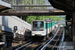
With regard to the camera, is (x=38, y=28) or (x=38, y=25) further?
(x=38, y=25)

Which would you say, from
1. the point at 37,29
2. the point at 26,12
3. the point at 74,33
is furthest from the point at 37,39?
the point at 74,33

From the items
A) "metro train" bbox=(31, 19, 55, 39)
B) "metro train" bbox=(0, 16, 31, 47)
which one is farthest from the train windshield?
"metro train" bbox=(0, 16, 31, 47)

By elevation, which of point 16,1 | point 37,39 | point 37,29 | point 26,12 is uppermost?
point 16,1

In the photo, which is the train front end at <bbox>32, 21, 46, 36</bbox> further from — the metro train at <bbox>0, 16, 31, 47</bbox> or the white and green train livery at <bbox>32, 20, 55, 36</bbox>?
the metro train at <bbox>0, 16, 31, 47</bbox>

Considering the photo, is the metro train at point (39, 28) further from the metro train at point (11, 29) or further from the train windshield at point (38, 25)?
the metro train at point (11, 29)

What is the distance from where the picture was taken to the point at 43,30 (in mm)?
24547

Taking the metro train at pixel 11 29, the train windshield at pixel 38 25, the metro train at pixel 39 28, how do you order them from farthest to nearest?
the train windshield at pixel 38 25
the metro train at pixel 39 28
the metro train at pixel 11 29

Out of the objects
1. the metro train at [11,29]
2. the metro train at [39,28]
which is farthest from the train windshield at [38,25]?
the metro train at [11,29]

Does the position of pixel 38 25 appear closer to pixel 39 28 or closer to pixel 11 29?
pixel 39 28

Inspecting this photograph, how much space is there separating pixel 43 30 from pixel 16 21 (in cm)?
1292

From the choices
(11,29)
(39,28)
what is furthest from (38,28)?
(11,29)

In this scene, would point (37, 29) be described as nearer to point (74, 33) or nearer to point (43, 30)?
point (43, 30)

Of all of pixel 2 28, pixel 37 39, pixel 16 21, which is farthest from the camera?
pixel 16 21

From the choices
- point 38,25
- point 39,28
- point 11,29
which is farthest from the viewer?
point 38,25
